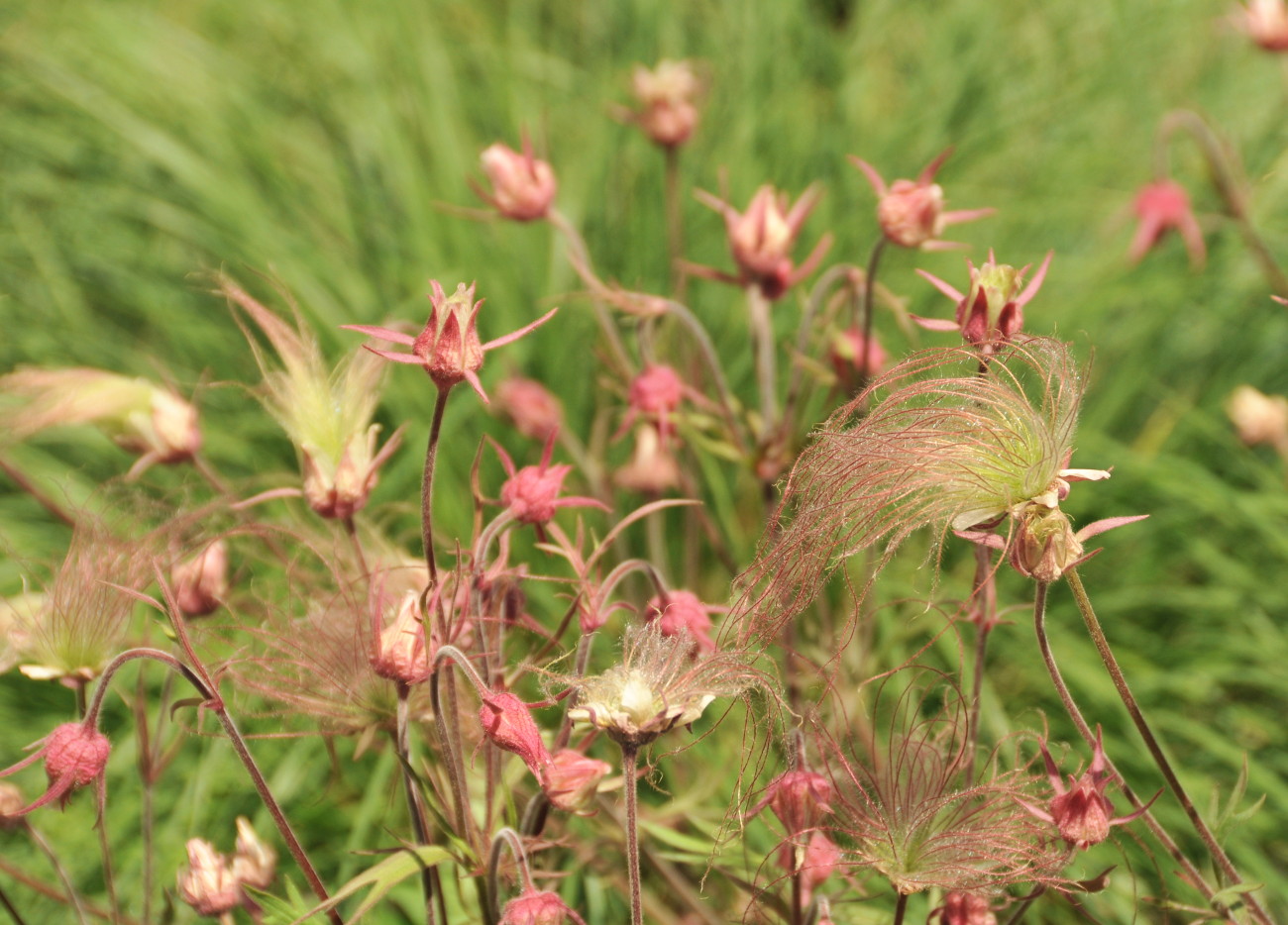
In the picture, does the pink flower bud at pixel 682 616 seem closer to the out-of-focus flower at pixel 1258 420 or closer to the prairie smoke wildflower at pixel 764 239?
the prairie smoke wildflower at pixel 764 239

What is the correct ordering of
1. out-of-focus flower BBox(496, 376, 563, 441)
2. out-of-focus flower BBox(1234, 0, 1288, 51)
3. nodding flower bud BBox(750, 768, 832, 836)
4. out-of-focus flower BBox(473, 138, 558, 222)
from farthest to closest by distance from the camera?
out-of-focus flower BBox(1234, 0, 1288, 51), out-of-focus flower BBox(496, 376, 563, 441), out-of-focus flower BBox(473, 138, 558, 222), nodding flower bud BBox(750, 768, 832, 836)

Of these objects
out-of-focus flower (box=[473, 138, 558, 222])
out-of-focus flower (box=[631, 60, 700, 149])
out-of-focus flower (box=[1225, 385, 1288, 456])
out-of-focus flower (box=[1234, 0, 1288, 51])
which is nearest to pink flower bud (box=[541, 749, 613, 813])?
out-of-focus flower (box=[473, 138, 558, 222])

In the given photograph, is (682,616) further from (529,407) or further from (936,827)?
(529,407)

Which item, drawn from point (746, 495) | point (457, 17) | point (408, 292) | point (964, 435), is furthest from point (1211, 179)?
point (457, 17)

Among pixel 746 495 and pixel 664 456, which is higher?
pixel 664 456

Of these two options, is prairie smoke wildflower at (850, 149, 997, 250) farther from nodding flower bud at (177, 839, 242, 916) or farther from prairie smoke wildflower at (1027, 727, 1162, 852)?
nodding flower bud at (177, 839, 242, 916)

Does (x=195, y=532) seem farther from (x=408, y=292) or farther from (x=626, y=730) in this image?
(x=408, y=292)

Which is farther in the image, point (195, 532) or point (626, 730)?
point (195, 532)

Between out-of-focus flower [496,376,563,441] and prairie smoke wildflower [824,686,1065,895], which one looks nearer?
prairie smoke wildflower [824,686,1065,895]
